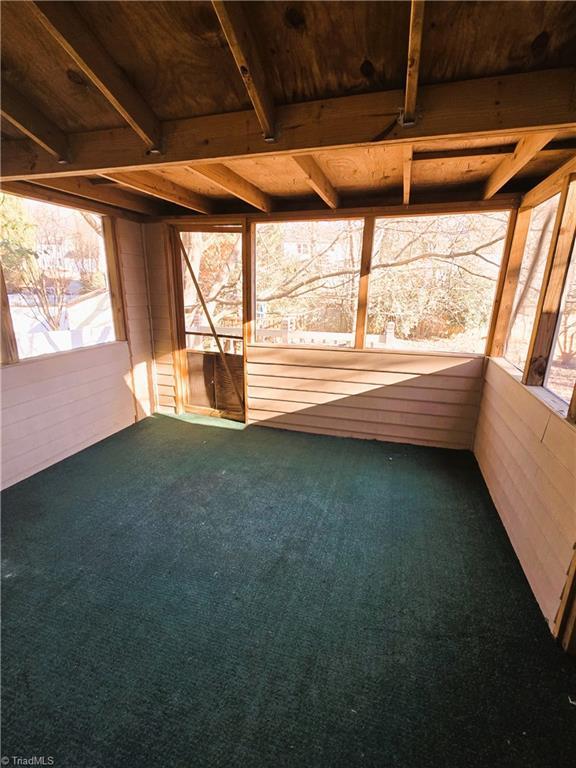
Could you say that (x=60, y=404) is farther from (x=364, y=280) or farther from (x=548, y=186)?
(x=548, y=186)

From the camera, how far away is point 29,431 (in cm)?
292

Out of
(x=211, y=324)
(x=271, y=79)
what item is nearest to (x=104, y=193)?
(x=211, y=324)

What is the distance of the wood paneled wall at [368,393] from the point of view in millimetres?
3373

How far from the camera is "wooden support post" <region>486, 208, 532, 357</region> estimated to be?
2.87 m

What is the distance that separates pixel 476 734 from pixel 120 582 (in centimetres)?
176

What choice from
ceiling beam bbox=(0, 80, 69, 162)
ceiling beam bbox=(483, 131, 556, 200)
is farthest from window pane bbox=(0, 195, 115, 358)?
ceiling beam bbox=(483, 131, 556, 200)

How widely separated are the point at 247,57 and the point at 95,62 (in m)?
0.59

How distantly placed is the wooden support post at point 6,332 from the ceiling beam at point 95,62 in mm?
1913

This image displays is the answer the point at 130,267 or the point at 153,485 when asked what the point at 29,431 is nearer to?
the point at 153,485

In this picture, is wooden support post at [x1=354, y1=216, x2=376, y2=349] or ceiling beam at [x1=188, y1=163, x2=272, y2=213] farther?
wooden support post at [x1=354, y1=216, x2=376, y2=349]

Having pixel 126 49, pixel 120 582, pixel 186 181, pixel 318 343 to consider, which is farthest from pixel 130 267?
pixel 120 582

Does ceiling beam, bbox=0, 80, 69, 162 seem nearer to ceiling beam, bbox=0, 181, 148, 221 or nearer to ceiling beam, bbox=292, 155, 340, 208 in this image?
ceiling beam, bbox=0, 181, 148, 221

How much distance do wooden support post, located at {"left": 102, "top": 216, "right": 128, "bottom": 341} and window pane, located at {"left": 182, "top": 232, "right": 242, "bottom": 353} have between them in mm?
718

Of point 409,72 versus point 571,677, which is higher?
point 409,72
